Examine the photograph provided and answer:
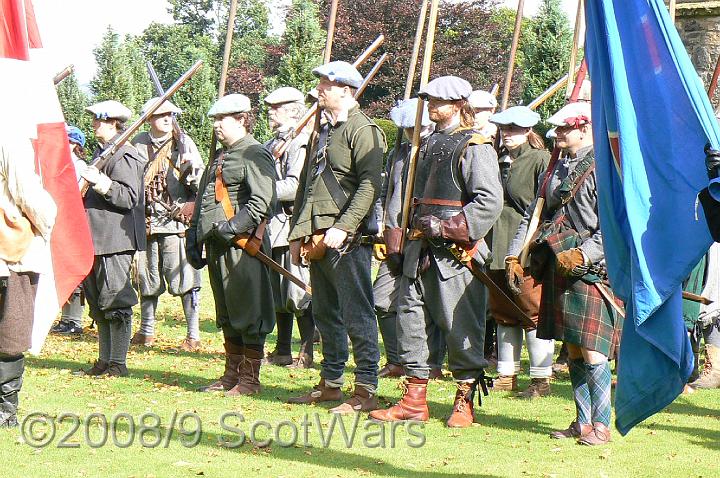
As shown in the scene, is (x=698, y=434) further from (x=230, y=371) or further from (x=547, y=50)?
(x=547, y=50)

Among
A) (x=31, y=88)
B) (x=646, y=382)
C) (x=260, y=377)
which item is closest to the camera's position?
(x=646, y=382)

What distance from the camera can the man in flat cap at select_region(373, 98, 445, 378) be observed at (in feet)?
26.6

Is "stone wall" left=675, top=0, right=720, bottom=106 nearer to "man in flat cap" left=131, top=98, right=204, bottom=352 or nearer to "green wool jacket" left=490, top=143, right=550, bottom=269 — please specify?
"green wool jacket" left=490, top=143, right=550, bottom=269

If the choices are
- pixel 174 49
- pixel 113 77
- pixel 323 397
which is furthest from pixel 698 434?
pixel 174 49

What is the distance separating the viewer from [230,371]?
9.35 meters

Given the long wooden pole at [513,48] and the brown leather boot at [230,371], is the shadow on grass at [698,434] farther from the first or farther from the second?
the long wooden pole at [513,48]

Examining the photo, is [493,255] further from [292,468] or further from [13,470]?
[13,470]

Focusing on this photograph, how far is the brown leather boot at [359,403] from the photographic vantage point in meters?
8.26

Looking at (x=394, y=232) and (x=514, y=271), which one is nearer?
(x=514, y=271)

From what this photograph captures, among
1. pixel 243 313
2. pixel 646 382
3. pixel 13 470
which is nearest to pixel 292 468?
pixel 13 470

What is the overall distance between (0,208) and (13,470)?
4.88 feet

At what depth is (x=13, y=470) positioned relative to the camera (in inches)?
252

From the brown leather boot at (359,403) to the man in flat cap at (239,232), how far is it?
1.08 m

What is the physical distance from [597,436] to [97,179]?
15.4 ft
